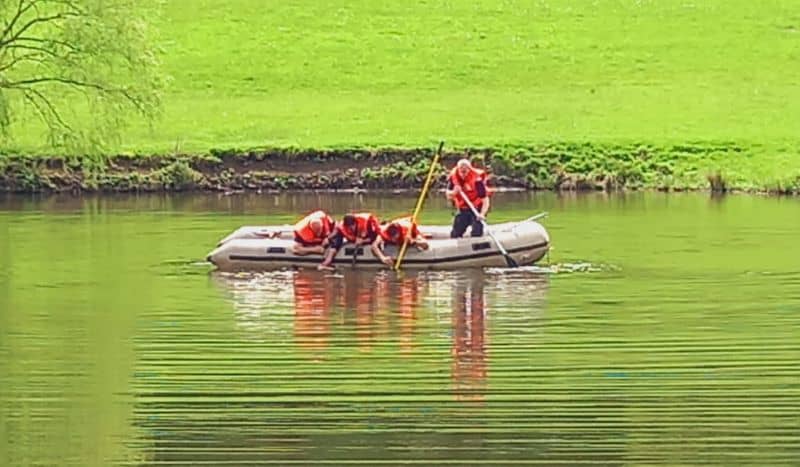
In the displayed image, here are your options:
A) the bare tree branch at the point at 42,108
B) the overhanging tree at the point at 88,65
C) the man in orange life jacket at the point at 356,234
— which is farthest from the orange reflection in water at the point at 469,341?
the bare tree branch at the point at 42,108

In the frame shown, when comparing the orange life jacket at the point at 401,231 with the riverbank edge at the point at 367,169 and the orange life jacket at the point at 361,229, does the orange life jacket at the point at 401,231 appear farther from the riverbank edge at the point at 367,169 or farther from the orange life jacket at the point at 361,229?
the riverbank edge at the point at 367,169

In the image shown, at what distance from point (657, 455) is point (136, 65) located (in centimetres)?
3510

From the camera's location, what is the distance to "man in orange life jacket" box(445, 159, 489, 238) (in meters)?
34.4

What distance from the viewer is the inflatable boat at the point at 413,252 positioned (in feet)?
113

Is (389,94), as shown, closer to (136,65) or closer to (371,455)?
(136,65)

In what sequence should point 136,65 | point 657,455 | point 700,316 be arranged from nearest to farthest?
1. point 657,455
2. point 700,316
3. point 136,65

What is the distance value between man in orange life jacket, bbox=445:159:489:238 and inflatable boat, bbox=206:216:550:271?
23 centimetres

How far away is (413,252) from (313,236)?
5.38ft

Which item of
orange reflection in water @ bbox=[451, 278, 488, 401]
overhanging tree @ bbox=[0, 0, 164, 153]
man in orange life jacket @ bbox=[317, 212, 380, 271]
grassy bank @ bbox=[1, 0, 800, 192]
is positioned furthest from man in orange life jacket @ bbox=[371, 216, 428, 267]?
grassy bank @ bbox=[1, 0, 800, 192]

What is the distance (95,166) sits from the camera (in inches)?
2074

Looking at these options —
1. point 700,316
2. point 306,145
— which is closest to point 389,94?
point 306,145

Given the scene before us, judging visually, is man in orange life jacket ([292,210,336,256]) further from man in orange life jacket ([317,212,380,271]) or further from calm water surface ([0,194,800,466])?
calm water surface ([0,194,800,466])

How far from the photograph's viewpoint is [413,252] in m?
34.2

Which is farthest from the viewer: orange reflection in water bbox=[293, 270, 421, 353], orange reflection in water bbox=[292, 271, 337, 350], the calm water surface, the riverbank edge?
the riverbank edge
